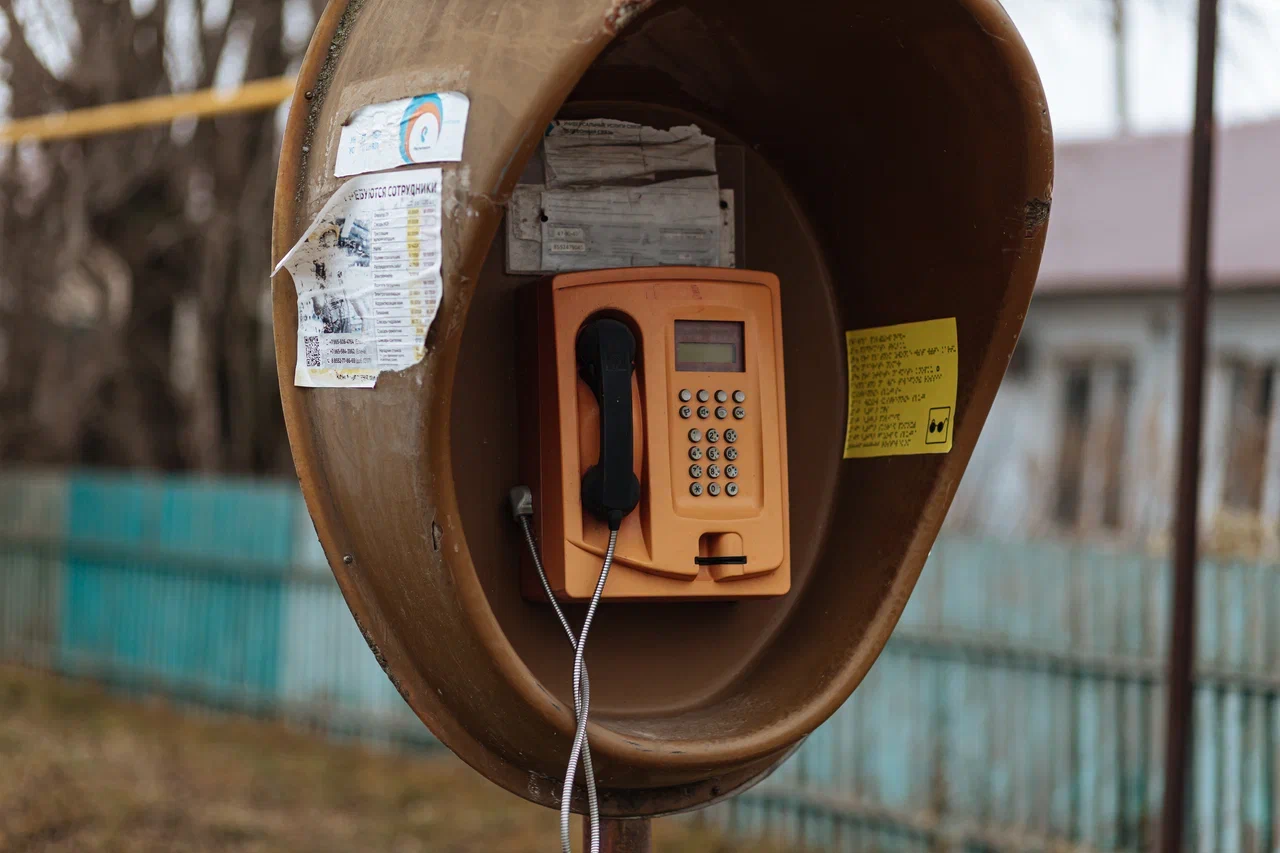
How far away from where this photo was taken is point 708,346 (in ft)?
6.24

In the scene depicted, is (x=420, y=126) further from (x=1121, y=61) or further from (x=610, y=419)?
(x=1121, y=61)

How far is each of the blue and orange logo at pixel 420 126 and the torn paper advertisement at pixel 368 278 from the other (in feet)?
0.08

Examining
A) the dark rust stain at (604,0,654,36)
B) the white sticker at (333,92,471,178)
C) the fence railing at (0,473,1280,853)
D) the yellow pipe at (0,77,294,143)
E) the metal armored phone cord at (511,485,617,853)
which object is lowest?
the fence railing at (0,473,1280,853)

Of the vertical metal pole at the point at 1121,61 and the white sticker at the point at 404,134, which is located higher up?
Answer: the vertical metal pole at the point at 1121,61

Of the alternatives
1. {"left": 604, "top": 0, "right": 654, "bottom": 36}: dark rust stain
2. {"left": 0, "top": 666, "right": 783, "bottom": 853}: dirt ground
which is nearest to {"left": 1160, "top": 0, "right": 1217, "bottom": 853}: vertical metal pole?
{"left": 604, "top": 0, "right": 654, "bottom": 36}: dark rust stain

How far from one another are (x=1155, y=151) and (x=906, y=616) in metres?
5.77

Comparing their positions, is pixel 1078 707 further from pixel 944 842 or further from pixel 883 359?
pixel 883 359

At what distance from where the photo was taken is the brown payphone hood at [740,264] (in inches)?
61.3

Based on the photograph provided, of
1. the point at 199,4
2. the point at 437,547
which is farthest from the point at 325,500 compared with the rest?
the point at 199,4

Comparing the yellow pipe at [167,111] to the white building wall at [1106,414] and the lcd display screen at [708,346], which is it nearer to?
the lcd display screen at [708,346]

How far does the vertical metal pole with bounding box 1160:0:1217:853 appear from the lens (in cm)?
263

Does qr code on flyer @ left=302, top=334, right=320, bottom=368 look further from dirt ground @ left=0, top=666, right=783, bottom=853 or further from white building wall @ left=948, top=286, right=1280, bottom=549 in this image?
white building wall @ left=948, top=286, right=1280, bottom=549

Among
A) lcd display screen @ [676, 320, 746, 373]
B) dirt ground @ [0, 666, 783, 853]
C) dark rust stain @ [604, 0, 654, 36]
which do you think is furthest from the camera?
dirt ground @ [0, 666, 783, 853]

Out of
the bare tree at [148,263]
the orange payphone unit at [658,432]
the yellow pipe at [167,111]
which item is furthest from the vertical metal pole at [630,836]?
the bare tree at [148,263]
